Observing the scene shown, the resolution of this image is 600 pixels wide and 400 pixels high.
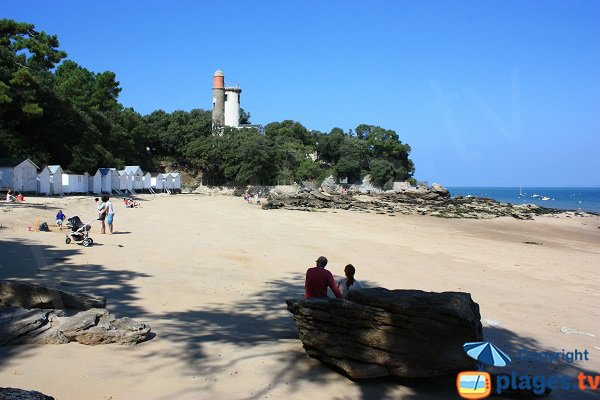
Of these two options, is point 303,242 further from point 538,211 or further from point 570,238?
point 538,211

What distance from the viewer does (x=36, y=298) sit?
21.2 feet

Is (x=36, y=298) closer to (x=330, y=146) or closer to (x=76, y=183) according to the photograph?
(x=76, y=183)

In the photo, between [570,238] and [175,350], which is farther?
[570,238]

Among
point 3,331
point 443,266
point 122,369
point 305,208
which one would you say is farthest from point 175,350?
point 305,208

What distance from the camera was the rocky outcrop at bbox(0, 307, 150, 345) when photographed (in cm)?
543

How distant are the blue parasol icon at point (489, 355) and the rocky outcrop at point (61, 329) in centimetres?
395

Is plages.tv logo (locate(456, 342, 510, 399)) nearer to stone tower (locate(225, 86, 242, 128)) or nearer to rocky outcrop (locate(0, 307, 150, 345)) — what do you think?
rocky outcrop (locate(0, 307, 150, 345))

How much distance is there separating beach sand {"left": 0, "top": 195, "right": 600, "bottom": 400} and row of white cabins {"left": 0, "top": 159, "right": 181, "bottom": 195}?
41.0 feet

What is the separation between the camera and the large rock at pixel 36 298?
20.9ft

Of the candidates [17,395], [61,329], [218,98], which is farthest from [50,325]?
[218,98]

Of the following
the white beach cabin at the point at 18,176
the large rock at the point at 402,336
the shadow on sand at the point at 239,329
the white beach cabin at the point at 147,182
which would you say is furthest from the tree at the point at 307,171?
the large rock at the point at 402,336

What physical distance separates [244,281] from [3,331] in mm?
6044

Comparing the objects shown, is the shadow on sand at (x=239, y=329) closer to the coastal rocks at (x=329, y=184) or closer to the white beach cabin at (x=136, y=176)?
the white beach cabin at (x=136, y=176)

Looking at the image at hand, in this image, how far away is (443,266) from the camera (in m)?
14.8
